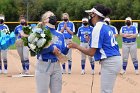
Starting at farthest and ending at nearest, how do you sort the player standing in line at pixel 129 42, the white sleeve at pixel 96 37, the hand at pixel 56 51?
the player standing in line at pixel 129 42 < the hand at pixel 56 51 < the white sleeve at pixel 96 37

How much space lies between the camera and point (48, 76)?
7895 mm

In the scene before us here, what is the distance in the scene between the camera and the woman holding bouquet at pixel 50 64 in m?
7.87

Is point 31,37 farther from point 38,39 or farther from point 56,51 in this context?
point 56,51

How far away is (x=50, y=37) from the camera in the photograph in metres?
7.78

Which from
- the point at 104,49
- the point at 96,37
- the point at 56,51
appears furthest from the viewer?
the point at 56,51

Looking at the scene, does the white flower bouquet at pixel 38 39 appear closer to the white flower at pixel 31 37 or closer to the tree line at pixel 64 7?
the white flower at pixel 31 37

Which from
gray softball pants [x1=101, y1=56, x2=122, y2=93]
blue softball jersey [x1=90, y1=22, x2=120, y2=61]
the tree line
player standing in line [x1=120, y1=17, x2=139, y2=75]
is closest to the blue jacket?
blue softball jersey [x1=90, y1=22, x2=120, y2=61]

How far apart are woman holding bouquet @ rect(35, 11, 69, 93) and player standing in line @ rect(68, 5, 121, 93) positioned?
0.65m

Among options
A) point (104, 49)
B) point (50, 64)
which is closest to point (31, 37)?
point (50, 64)

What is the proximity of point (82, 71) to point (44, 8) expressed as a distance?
48.7m

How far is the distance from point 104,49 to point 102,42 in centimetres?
14

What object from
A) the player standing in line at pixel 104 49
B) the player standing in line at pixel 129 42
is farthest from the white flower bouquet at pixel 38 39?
the player standing in line at pixel 129 42

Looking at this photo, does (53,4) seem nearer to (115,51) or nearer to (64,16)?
(64,16)

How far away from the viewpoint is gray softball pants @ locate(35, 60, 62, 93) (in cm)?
788
